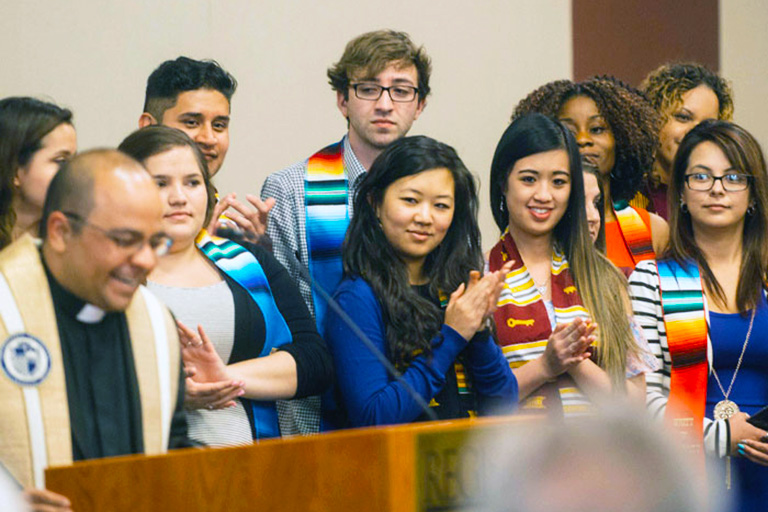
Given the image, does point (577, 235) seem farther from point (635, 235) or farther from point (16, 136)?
point (16, 136)

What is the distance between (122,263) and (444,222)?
3.34ft

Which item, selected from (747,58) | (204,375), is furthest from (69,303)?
(747,58)

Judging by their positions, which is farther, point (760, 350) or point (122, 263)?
point (760, 350)

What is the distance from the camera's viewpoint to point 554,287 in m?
2.86

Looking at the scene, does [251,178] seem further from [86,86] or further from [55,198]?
[55,198]

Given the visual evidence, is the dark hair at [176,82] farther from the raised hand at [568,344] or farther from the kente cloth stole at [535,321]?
the raised hand at [568,344]

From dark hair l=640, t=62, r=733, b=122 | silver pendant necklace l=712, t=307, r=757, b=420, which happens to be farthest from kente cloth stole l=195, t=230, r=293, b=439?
dark hair l=640, t=62, r=733, b=122

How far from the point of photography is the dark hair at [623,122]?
343cm

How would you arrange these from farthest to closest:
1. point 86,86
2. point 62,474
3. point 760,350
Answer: point 86,86, point 760,350, point 62,474

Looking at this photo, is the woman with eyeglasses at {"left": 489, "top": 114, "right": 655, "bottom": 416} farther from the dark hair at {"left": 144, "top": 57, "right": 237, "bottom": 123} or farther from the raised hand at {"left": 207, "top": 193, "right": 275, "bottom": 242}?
the dark hair at {"left": 144, "top": 57, "right": 237, "bottom": 123}

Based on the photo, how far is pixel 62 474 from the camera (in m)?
1.53

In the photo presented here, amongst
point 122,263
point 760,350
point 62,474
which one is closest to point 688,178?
point 760,350

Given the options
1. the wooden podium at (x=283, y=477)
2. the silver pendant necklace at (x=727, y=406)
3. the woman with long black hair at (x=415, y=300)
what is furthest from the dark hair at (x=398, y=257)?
the wooden podium at (x=283, y=477)

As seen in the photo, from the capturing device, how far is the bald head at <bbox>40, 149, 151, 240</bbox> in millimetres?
1844
